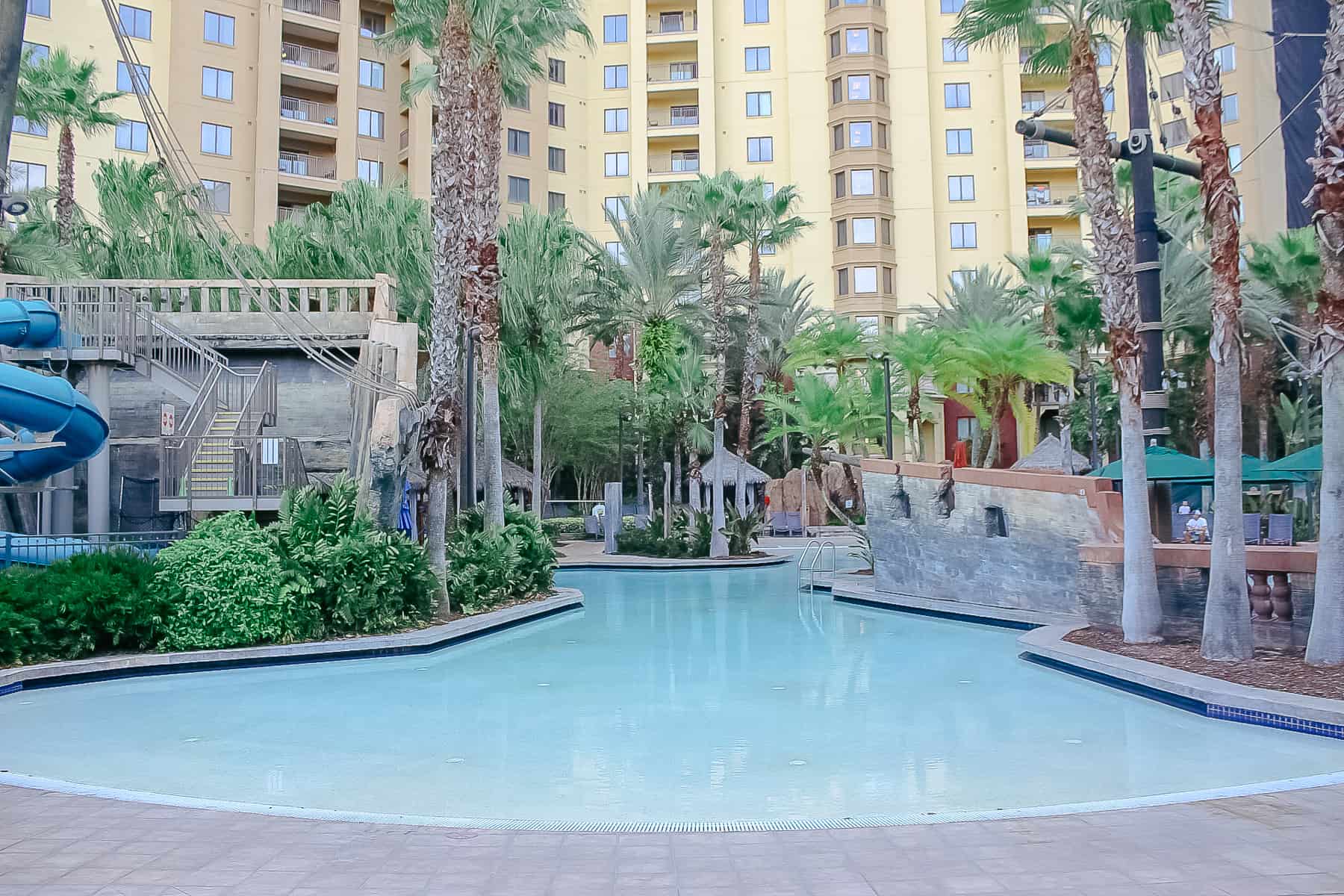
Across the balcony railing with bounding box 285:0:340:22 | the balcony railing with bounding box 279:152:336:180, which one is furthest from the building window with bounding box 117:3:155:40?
the balcony railing with bounding box 279:152:336:180

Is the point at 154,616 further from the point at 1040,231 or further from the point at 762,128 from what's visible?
the point at 1040,231

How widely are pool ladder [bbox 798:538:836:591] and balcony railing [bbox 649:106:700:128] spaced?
25.8m

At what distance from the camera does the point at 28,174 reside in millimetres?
36844

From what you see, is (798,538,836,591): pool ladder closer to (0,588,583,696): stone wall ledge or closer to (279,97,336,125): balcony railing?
(0,588,583,696): stone wall ledge

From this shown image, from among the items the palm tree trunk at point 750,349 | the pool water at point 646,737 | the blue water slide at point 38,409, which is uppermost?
the palm tree trunk at point 750,349

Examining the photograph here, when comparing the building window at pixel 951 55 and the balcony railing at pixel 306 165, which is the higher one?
the building window at pixel 951 55

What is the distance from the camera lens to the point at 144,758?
24.4ft

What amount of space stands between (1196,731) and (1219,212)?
4832mm

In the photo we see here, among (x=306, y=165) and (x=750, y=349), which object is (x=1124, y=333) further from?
(x=306, y=165)

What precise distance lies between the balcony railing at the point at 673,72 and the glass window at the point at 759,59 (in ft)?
8.43

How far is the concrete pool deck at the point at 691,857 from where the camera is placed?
4422mm

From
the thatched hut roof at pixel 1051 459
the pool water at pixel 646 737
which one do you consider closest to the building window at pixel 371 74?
the thatched hut roof at pixel 1051 459

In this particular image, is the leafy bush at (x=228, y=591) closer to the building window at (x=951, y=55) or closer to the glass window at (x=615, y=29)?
the glass window at (x=615, y=29)

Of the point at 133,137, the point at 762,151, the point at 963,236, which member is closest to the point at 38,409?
the point at 133,137
